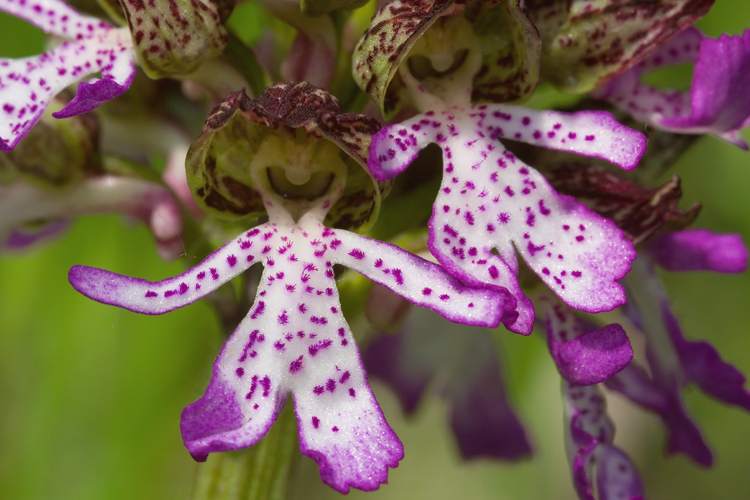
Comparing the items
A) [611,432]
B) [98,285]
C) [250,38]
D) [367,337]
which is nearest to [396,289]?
[98,285]

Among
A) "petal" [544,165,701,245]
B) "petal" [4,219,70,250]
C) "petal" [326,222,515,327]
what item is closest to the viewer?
"petal" [326,222,515,327]

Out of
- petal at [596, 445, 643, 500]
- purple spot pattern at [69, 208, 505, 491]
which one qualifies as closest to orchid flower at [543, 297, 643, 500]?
petal at [596, 445, 643, 500]

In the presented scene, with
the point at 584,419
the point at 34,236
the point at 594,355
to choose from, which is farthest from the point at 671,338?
the point at 34,236

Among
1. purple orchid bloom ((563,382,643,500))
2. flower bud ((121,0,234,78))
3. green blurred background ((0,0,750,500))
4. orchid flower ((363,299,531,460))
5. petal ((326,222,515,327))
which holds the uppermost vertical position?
flower bud ((121,0,234,78))

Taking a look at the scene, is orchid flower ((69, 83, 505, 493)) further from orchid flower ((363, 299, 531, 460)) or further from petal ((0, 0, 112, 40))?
orchid flower ((363, 299, 531, 460))

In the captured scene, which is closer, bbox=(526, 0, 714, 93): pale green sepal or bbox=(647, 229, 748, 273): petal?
bbox=(526, 0, 714, 93): pale green sepal

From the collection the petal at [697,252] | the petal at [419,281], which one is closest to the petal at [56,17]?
the petal at [419,281]
